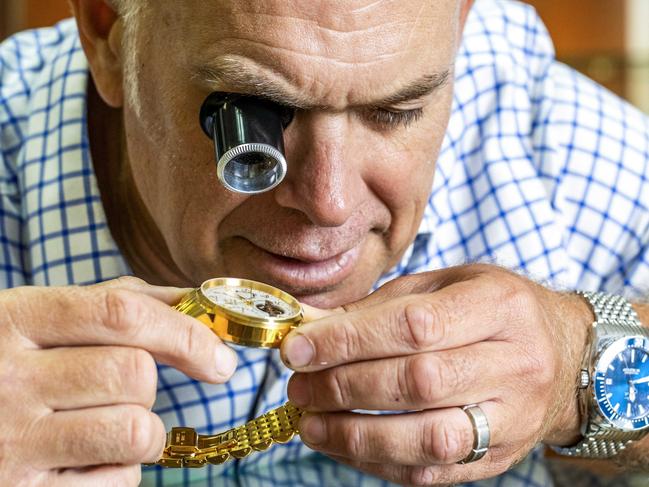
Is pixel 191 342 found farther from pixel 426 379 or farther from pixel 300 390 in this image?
pixel 426 379

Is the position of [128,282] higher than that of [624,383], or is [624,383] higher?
[128,282]

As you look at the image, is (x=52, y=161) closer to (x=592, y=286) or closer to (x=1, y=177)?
(x=1, y=177)

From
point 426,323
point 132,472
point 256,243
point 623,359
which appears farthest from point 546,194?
point 132,472

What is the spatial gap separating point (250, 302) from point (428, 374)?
0.26m

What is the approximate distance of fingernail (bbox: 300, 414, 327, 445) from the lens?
1333 millimetres

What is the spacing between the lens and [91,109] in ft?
6.88

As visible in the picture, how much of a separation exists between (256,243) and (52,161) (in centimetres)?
65

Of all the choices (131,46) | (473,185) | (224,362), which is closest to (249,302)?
(224,362)

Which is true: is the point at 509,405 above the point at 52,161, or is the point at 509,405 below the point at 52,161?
below

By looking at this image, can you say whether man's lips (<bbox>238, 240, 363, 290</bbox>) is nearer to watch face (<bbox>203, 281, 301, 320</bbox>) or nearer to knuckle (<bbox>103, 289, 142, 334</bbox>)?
watch face (<bbox>203, 281, 301, 320</bbox>)

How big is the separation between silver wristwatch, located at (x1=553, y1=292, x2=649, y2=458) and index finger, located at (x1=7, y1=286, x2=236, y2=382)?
0.72m

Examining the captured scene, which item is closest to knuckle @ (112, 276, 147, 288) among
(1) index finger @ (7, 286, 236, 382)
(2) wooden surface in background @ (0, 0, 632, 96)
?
(1) index finger @ (7, 286, 236, 382)

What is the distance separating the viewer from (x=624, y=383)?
5.49ft

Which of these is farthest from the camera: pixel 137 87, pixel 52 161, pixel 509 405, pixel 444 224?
pixel 444 224
